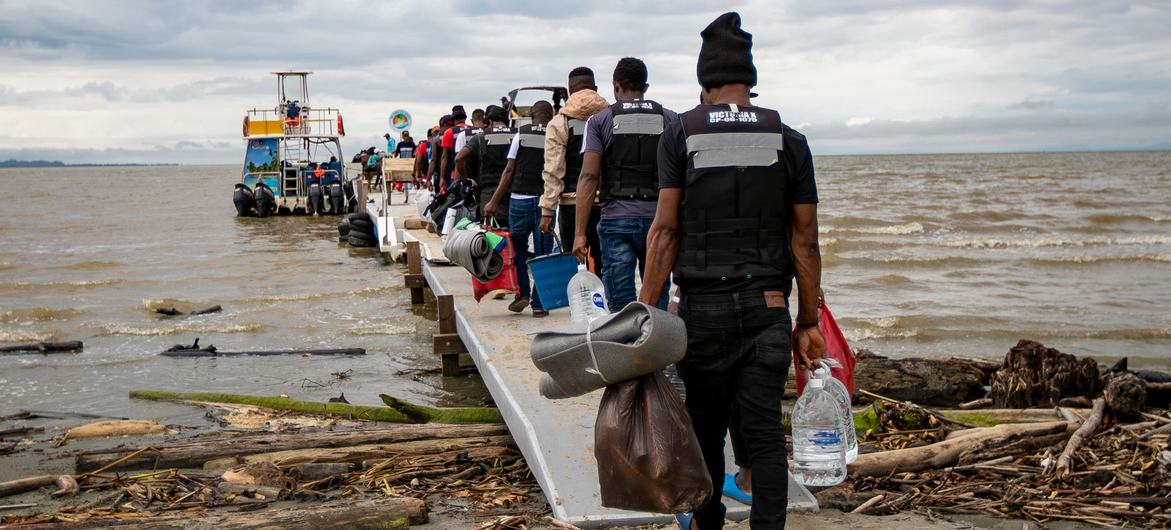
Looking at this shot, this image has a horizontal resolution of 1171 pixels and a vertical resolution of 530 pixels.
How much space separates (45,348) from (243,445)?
6651mm

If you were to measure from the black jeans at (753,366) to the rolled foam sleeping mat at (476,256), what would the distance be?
480 cm

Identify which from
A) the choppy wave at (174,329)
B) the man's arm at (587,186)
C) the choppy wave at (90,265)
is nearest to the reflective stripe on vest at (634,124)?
the man's arm at (587,186)

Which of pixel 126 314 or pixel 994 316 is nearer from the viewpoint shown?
pixel 994 316

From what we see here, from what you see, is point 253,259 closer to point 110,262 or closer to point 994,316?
point 110,262

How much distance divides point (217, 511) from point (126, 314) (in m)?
10.7

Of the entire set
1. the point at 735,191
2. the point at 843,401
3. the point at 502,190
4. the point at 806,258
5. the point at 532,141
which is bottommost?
the point at 843,401

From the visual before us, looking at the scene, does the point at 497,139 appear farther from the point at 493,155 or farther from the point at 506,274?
the point at 506,274

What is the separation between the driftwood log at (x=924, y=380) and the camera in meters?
7.41

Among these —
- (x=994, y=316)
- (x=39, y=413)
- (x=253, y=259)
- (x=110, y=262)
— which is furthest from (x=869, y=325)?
(x=110, y=262)

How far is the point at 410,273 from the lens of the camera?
13570 millimetres

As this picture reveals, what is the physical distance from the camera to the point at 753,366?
3.69 metres

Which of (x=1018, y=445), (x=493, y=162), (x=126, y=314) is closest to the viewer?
(x=1018, y=445)

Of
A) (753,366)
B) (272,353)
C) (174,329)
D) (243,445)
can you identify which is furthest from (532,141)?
(174,329)

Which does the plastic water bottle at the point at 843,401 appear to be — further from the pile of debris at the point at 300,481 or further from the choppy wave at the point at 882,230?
the choppy wave at the point at 882,230
